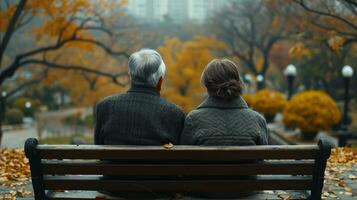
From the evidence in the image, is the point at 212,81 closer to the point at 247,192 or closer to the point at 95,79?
the point at 247,192

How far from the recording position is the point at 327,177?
224 inches

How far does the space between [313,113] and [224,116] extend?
53.1 feet

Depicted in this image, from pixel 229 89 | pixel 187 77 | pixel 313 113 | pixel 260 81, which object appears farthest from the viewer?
pixel 187 77

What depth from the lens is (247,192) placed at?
11.1 ft

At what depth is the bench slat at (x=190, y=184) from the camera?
315 cm

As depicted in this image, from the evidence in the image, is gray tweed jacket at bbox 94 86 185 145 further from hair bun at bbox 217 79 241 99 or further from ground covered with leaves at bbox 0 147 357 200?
ground covered with leaves at bbox 0 147 357 200

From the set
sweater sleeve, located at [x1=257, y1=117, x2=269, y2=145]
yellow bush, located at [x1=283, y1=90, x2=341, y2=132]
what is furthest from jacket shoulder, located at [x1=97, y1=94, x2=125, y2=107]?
yellow bush, located at [x1=283, y1=90, x2=341, y2=132]

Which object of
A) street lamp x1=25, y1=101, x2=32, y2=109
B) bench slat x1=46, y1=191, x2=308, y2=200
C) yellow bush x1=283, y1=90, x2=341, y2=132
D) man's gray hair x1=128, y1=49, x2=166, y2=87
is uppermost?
man's gray hair x1=128, y1=49, x2=166, y2=87

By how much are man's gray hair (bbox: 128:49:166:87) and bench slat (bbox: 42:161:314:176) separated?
0.66m

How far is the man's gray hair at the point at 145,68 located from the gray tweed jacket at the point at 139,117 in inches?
2.3

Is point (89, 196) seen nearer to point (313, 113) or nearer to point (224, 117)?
point (224, 117)

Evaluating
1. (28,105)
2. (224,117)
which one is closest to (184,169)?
(224,117)

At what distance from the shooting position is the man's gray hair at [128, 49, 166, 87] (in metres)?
3.42

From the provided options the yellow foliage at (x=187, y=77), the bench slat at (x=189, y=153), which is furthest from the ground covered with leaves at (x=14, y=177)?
the yellow foliage at (x=187, y=77)
